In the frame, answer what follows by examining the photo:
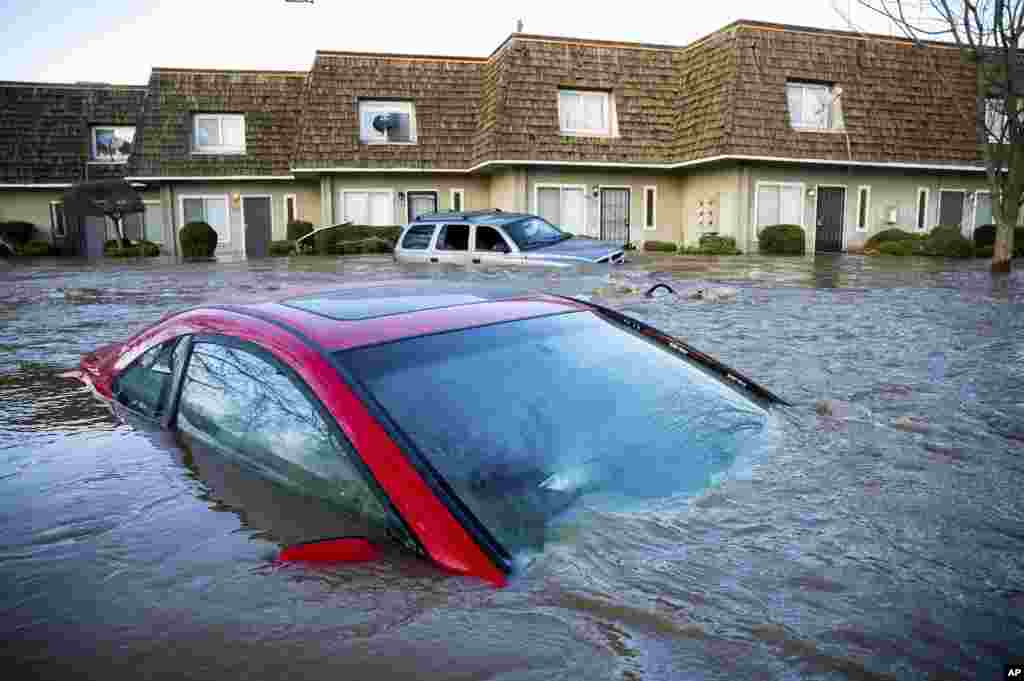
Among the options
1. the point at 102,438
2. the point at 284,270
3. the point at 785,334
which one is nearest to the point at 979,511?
the point at 102,438

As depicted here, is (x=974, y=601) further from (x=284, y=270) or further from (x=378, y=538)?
(x=284, y=270)

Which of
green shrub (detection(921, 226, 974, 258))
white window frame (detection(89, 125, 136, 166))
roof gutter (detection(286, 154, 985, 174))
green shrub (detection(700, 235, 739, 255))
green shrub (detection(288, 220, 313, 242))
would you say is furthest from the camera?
white window frame (detection(89, 125, 136, 166))

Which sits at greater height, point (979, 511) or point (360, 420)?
point (360, 420)

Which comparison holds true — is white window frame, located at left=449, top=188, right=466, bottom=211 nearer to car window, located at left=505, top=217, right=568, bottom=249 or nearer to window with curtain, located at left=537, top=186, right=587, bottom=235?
window with curtain, located at left=537, top=186, right=587, bottom=235

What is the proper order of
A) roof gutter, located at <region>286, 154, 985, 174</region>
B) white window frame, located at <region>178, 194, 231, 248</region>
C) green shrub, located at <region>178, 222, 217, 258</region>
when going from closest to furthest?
roof gutter, located at <region>286, 154, 985, 174</region> → green shrub, located at <region>178, 222, 217, 258</region> → white window frame, located at <region>178, 194, 231, 248</region>

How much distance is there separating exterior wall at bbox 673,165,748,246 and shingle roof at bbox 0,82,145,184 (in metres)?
21.9

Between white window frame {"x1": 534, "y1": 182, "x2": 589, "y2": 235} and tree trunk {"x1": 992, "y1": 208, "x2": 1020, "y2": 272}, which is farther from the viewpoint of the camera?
white window frame {"x1": 534, "y1": 182, "x2": 589, "y2": 235}

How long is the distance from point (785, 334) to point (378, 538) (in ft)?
22.4

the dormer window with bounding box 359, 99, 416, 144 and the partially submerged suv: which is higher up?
the dormer window with bounding box 359, 99, 416, 144

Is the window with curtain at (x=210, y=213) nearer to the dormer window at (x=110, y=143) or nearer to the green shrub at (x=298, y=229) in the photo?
the green shrub at (x=298, y=229)

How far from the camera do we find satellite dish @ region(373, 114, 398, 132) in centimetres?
2716

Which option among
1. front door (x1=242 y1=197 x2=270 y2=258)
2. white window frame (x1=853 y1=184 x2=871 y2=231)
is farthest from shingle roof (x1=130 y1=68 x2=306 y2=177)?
white window frame (x1=853 y1=184 x2=871 y2=231)

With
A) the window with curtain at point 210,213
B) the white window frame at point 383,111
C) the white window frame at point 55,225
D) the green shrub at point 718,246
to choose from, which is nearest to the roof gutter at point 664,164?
the white window frame at point 383,111

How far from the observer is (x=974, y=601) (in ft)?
7.48
